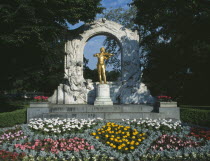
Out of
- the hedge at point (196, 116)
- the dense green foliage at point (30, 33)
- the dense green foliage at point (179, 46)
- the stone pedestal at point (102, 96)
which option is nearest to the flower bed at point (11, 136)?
the dense green foliage at point (30, 33)

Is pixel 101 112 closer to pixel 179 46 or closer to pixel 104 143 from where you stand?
pixel 104 143

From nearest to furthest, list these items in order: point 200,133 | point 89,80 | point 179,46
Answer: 1. point 200,133
2. point 89,80
3. point 179,46

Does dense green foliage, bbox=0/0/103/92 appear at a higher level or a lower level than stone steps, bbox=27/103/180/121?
higher

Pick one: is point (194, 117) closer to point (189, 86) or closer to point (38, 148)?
point (38, 148)

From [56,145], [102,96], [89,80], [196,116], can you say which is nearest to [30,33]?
[89,80]

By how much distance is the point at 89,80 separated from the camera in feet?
43.9

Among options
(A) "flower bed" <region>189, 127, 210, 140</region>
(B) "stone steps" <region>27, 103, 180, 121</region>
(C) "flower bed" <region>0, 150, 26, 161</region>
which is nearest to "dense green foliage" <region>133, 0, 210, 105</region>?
(B) "stone steps" <region>27, 103, 180, 121</region>

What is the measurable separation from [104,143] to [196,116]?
6.14m

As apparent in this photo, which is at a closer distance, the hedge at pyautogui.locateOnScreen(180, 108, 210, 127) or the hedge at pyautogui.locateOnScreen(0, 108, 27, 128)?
the hedge at pyautogui.locateOnScreen(0, 108, 27, 128)

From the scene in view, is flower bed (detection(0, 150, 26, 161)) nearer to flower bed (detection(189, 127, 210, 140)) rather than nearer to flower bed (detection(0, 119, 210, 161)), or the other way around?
flower bed (detection(0, 119, 210, 161))

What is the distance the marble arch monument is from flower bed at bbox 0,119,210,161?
5.69m

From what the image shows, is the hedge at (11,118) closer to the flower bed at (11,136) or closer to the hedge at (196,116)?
the flower bed at (11,136)

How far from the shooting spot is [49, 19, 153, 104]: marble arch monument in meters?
13.1

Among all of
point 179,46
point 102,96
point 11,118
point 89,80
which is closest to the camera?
point 11,118
